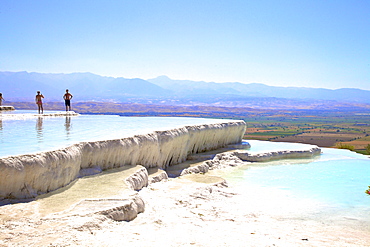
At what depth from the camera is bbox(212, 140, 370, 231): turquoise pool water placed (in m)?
8.30

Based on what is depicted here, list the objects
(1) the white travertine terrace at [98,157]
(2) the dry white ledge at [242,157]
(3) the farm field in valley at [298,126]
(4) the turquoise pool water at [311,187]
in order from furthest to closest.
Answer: (3) the farm field in valley at [298,126], (2) the dry white ledge at [242,157], (4) the turquoise pool water at [311,187], (1) the white travertine terrace at [98,157]

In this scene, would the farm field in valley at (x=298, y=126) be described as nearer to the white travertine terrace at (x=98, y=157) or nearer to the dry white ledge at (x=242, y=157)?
the dry white ledge at (x=242, y=157)

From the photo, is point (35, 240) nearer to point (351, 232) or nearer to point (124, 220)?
point (124, 220)

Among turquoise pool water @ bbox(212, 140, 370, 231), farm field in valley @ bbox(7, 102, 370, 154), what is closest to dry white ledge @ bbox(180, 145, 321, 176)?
turquoise pool water @ bbox(212, 140, 370, 231)

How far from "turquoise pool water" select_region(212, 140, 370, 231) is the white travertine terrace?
1941 millimetres

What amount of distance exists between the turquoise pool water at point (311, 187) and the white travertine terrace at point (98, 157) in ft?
6.37

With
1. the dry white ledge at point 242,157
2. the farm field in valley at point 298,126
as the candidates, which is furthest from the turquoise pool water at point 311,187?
the farm field in valley at point 298,126

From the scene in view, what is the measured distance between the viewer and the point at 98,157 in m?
8.73

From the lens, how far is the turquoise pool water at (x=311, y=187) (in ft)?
27.2

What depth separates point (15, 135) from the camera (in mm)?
9242

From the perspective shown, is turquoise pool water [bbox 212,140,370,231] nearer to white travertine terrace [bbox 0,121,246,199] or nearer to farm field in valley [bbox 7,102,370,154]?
white travertine terrace [bbox 0,121,246,199]

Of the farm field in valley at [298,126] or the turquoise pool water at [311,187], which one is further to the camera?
the farm field in valley at [298,126]

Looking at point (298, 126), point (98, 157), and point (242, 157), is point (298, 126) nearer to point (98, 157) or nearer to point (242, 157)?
point (242, 157)

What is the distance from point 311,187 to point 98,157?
638 centimetres
